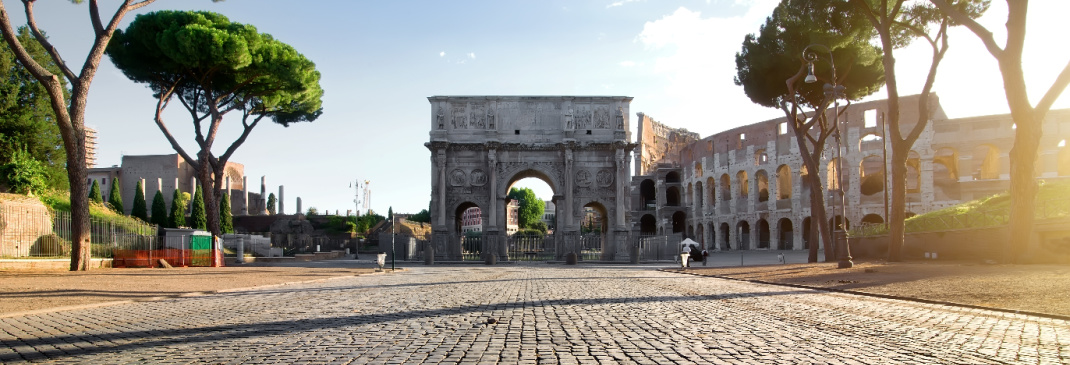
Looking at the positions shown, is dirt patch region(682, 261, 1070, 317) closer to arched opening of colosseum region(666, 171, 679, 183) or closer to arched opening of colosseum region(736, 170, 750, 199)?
arched opening of colosseum region(736, 170, 750, 199)

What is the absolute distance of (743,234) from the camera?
51.8 meters

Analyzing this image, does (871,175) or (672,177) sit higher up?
(672,177)

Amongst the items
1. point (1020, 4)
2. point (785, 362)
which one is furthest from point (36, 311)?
point (1020, 4)

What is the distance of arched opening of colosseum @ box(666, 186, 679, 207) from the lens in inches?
2501

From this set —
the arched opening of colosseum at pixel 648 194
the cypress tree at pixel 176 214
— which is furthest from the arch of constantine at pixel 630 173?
the cypress tree at pixel 176 214

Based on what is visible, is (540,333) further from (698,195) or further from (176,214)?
(698,195)

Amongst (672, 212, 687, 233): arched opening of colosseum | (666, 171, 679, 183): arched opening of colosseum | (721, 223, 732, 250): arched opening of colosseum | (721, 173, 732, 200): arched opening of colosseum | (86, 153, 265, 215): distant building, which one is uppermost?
(86, 153, 265, 215): distant building

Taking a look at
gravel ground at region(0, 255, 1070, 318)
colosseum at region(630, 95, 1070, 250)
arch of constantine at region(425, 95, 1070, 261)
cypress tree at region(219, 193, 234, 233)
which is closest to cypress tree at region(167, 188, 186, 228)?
cypress tree at region(219, 193, 234, 233)

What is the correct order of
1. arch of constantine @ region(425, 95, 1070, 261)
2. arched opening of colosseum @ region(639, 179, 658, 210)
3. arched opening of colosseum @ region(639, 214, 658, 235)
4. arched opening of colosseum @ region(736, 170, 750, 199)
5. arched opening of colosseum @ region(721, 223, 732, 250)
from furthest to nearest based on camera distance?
1. arched opening of colosseum @ region(639, 214, 658, 235)
2. arched opening of colosseum @ region(639, 179, 658, 210)
3. arched opening of colosseum @ region(721, 223, 732, 250)
4. arched opening of colosseum @ region(736, 170, 750, 199)
5. arch of constantine @ region(425, 95, 1070, 261)

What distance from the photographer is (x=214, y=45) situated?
25.0m

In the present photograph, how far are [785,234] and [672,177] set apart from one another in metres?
15.3

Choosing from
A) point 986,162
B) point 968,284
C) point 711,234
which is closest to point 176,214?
point 711,234

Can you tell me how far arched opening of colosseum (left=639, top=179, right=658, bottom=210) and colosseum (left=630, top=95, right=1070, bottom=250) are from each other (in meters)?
1.16

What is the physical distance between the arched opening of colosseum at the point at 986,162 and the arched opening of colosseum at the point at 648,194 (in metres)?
26.4
